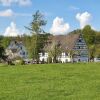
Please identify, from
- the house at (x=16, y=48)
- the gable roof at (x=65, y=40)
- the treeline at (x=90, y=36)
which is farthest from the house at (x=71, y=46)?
the house at (x=16, y=48)

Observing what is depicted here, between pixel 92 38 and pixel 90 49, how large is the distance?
56.2 ft

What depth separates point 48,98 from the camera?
16406mm

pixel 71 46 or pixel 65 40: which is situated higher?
pixel 65 40

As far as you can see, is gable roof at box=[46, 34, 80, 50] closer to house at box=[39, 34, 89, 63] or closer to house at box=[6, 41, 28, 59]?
house at box=[39, 34, 89, 63]

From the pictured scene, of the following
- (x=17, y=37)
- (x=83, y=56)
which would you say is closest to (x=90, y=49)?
(x=83, y=56)

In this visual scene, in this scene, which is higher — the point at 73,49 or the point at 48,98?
the point at 73,49

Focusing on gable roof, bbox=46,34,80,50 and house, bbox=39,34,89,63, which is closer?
house, bbox=39,34,89,63

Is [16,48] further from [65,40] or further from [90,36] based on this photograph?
[90,36]

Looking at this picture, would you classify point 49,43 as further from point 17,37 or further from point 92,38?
point 17,37

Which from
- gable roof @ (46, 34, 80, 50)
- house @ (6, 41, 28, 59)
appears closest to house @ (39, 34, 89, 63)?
gable roof @ (46, 34, 80, 50)

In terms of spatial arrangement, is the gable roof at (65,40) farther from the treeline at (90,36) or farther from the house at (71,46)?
the treeline at (90,36)

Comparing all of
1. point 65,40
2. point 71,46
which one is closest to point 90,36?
point 65,40

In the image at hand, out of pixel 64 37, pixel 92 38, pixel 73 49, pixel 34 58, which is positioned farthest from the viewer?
pixel 92 38

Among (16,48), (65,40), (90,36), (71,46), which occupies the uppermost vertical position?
(90,36)
